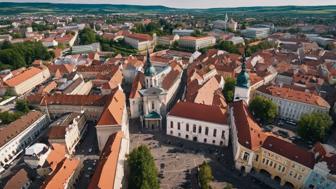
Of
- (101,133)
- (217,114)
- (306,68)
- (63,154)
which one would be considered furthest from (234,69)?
(63,154)

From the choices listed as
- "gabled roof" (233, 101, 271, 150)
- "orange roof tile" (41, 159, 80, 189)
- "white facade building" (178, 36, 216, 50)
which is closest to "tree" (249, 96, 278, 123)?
"gabled roof" (233, 101, 271, 150)

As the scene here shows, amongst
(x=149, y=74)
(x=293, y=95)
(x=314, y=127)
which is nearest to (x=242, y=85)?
(x=314, y=127)

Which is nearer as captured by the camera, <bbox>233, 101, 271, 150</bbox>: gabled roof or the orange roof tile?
the orange roof tile

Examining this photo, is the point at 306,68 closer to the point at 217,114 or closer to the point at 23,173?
the point at 217,114

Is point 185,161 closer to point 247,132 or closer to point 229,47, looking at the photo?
point 247,132

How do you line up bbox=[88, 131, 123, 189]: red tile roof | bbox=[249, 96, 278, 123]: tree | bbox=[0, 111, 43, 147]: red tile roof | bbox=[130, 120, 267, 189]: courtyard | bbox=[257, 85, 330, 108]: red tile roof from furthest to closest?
bbox=[257, 85, 330, 108]: red tile roof < bbox=[249, 96, 278, 123]: tree < bbox=[0, 111, 43, 147]: red tile roof < bbox=[130, 120, 267, 189]: courtyard < bbox=[88, 131, 123, 189]: red tile roof

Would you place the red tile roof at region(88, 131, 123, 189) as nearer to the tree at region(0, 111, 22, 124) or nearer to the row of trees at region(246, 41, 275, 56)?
the tree at region(0, 111, 22, 124)
